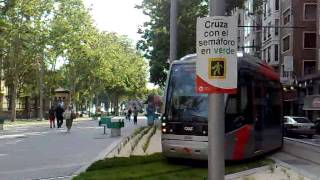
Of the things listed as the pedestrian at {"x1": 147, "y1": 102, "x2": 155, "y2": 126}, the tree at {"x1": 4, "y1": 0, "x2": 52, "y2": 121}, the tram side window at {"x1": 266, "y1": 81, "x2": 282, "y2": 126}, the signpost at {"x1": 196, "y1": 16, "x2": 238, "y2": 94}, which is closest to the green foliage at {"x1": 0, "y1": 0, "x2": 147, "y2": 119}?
the tree at {"x1": 4, "y1": 0, "x2": 52, "y2": 121}

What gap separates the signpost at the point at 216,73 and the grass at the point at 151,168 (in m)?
5.36

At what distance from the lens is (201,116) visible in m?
15.1

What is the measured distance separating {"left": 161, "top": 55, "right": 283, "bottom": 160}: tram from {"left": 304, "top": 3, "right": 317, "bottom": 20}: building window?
46.2m

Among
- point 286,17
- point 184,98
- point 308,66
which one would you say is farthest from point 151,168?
point 286,17

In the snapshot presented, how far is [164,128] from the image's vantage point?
15.6 meters

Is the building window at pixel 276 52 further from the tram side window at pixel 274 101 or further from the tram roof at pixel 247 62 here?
the tram roof at pixel 247 62

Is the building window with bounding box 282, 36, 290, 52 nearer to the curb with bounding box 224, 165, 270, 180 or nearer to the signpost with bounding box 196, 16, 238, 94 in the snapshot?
the curb with bounding box 224, 165, 270, 180

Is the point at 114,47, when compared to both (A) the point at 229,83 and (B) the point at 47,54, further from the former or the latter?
(A) the point at 229,83

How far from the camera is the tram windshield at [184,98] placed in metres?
15.2

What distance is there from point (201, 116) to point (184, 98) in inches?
28.2

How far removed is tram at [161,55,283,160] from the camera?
14984 mm

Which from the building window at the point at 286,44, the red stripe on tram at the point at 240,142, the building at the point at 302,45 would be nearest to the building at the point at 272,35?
the building window at the point at 286,44

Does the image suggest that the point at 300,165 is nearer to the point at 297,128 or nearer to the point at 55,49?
the point at 297,128

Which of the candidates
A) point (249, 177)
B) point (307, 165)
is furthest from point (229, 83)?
point (307, 165)
